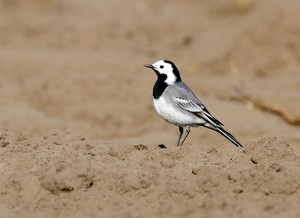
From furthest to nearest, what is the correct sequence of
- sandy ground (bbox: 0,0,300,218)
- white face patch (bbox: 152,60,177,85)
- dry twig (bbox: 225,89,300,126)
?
dry twig (bbox: 225,89,300,126) < white face patch (bbox: 152,60,177,85) < sandy ground (bbox: 0,0,300,218)

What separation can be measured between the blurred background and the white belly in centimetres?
188

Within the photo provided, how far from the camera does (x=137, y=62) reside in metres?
16.0

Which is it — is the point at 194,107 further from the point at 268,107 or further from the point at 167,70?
the point at 268,107

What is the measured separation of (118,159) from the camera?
283 inches

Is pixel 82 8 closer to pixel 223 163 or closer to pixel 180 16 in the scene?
pixel 180 16

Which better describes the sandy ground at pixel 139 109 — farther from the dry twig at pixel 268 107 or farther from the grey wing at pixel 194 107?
the grey wing at pixel 194 107

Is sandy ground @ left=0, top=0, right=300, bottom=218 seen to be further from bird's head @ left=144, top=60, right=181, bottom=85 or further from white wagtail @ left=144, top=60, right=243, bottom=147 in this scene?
bird's head @ left=144, top=60, right=181, bottom=85

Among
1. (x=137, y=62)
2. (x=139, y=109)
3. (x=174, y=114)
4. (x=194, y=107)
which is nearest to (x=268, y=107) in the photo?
(x=139, y=109)

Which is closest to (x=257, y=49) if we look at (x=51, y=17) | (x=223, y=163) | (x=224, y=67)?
(x=224, y=67)

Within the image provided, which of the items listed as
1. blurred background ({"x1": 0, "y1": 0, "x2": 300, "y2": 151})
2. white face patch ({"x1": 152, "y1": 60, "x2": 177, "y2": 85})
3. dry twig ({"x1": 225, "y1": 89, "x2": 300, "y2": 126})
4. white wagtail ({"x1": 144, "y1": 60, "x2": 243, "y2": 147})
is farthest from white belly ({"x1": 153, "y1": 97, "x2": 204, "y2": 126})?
dry twig ({"x1": 225, "y1": 89, "x2": 300, "y2": 126})

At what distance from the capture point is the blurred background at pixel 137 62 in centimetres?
1215

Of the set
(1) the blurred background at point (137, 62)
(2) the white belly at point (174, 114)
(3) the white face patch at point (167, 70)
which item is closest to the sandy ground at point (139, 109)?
(1) the blurred background at point (137, 62)

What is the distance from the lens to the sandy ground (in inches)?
248

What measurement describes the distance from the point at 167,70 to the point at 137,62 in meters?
7.00
